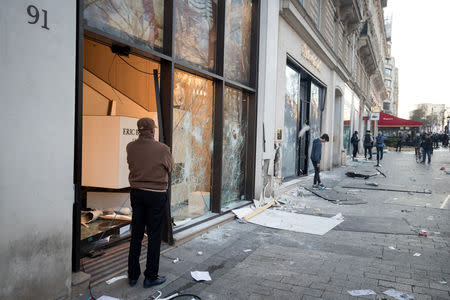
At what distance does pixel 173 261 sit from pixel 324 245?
2.37 meters

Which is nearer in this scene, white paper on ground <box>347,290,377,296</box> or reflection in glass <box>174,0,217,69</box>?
white paper on ground <box>347,290,377,296</box>

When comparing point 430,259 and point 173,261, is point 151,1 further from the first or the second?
point 430,259

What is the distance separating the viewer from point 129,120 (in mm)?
6051

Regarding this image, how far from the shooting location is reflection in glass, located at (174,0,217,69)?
18.4ft

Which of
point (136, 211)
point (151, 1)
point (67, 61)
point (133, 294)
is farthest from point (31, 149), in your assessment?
point (151, 1)

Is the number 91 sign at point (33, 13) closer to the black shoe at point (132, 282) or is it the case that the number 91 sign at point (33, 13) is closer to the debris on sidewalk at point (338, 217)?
the black shoe at point (132, 282)

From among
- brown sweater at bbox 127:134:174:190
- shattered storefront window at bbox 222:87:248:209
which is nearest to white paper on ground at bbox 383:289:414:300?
brown sweater at bbox 127:134:174:190

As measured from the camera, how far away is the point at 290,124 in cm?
1203

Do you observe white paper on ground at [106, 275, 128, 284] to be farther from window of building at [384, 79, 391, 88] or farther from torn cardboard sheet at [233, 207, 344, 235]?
window of building at [384, 79, 391, 88]

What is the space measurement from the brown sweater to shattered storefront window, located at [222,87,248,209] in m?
3.38

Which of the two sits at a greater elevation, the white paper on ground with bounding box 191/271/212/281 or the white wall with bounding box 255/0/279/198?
the white wall with bounding box 255/0/279/198

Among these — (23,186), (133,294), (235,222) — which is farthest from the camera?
(235,222)

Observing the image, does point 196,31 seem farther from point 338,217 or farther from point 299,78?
point 299,78

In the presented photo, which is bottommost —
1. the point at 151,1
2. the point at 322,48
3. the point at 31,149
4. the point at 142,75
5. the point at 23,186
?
the point at 23,186
